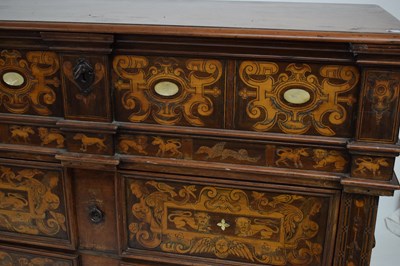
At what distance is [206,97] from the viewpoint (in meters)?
1.18

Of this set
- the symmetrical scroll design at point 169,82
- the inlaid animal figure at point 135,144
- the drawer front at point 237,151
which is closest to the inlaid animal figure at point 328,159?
the drawer front at point 237,151

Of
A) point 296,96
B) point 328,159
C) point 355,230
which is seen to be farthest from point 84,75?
point 355,230

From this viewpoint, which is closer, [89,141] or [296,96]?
[296,96]

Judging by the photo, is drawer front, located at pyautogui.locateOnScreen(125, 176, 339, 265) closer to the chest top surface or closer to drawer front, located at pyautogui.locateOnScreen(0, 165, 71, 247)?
drawer front, located at pyautogui.locateOnScreen(0, 165, 71, 247)

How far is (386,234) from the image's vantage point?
6.27 ft

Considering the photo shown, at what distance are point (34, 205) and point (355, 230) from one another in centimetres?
86

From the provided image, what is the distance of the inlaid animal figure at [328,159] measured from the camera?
1.16m

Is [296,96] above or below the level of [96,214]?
above

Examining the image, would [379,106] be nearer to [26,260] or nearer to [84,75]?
[84,75]

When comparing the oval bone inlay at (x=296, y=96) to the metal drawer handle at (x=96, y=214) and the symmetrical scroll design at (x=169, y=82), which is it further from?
the metal drawer handle at (x=96, y=214)

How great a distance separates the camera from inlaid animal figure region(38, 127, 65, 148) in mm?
1311

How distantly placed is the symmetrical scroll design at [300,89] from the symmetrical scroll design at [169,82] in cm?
8

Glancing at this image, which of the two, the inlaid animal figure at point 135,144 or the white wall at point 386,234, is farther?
the white wall at point 386,234

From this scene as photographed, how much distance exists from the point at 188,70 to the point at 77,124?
319 mm
